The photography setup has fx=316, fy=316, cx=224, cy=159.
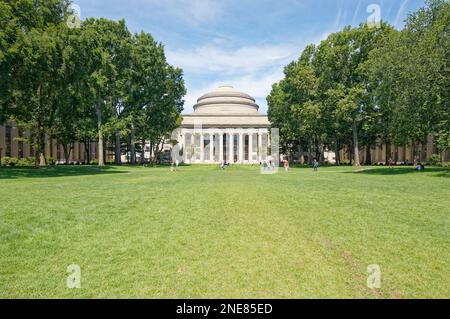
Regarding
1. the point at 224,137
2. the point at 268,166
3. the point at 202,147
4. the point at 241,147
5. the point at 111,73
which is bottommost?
the point at 268,166

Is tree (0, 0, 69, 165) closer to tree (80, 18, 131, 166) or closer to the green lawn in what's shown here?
tree (80, 18, 131, 166)

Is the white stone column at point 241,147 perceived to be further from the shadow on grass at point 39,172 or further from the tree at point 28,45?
the tree at point 28,45

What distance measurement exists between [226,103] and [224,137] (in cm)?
1431

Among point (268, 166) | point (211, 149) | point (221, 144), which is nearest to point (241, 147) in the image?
point (221, 144)

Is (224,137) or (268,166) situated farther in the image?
(224,137)

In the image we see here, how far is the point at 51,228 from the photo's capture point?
8.63 meters

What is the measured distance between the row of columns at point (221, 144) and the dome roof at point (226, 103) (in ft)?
31.7

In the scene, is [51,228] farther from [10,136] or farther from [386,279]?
[10,136]

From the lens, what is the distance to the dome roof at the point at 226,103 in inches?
4434

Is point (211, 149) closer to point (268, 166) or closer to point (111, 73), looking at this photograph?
point (268, 166)

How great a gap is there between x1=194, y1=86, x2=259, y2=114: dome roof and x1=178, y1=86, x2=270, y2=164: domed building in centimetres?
86

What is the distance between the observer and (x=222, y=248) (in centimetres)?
742
